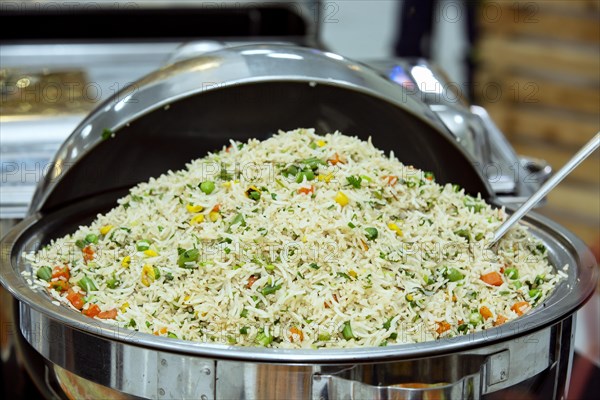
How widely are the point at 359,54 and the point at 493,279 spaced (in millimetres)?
3415

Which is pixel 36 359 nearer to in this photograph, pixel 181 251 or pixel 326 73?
pixel 181 251

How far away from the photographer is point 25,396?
5.91 feet

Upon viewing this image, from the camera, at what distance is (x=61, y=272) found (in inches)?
51.1

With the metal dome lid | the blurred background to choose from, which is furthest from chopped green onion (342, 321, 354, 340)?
the blurred background

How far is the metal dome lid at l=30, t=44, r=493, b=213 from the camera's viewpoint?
1511 mm

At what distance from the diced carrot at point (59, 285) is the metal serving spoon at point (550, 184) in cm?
66

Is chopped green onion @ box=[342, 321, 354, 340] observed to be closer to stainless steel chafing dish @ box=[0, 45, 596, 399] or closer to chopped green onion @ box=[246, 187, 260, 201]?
stainless steel chafing dish @ box=[0, 45, 596, 399]

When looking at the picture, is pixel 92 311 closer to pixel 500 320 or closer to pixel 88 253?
pixel 88 253

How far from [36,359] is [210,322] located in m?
0.46

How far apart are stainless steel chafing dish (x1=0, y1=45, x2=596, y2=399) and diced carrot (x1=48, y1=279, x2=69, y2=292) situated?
6 centimetres

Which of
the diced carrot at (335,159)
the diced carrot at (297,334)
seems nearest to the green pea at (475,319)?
the diced carrot at (297,334)

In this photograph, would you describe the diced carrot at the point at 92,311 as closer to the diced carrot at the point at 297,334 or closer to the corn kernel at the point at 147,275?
the corn kernel at the point at 147,275

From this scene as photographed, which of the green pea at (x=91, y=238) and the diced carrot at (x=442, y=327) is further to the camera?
the green pea at (x=91, y=238)

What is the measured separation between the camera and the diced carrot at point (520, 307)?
4.01 ft
